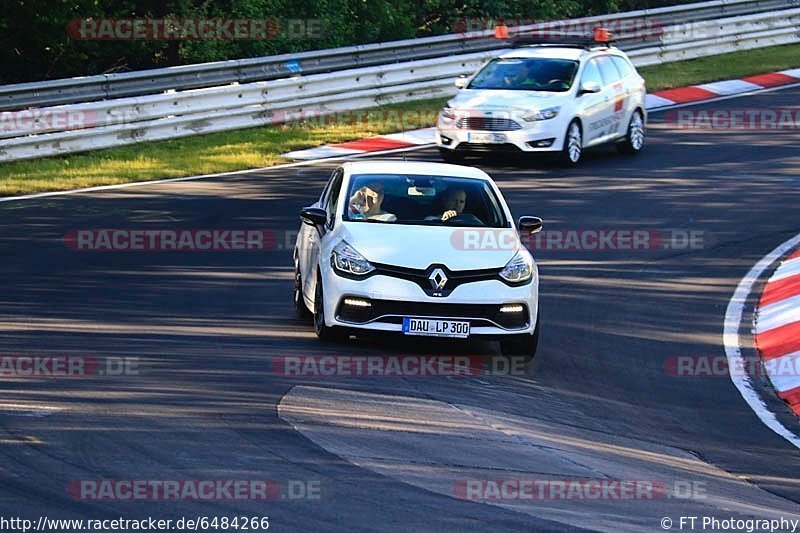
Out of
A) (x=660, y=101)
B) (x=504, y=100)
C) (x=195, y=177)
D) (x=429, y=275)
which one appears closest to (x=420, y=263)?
(x=429, y=275)

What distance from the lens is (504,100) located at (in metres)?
22.4

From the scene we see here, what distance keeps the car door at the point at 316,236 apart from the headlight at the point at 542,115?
29.6 ft

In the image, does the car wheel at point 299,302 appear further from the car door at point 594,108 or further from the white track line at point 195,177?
the car door at point 594,108

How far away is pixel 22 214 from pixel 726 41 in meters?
20.9

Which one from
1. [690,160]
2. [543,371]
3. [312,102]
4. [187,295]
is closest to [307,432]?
[543,371]

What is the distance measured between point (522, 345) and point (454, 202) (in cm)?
154

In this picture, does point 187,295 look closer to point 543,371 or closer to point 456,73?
point 543,371

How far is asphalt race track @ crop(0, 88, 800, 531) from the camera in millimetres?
7988

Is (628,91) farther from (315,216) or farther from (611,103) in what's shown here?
(315,216)

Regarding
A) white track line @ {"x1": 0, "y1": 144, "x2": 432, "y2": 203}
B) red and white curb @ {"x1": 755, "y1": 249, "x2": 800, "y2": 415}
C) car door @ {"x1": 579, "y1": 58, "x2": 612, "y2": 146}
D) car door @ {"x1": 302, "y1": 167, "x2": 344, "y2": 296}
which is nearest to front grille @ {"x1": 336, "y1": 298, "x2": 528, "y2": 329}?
car door @ {"x1": 302, "y1": 167, "x2": 344, "y2": 296}

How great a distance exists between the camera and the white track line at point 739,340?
11.1 metres

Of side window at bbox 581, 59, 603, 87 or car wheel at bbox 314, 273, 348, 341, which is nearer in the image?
car wheel at bbox 314, 273, 348, 341

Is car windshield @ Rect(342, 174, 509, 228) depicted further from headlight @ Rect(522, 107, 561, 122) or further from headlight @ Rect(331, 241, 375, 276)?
headlight @ Rect(522, 107, 561, 122)

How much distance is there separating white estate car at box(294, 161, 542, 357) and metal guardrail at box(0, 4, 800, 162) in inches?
404
